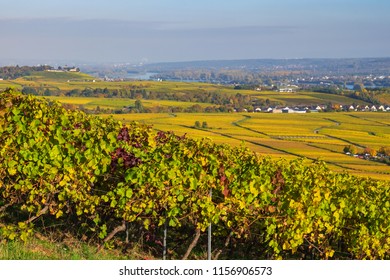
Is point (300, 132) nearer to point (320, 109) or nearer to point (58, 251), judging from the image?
point (320, 109)

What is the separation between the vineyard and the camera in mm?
7863

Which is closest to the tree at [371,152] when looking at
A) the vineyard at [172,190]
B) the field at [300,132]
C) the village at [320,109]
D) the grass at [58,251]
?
the field at [300,132]

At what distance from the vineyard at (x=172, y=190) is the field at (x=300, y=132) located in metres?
24.7

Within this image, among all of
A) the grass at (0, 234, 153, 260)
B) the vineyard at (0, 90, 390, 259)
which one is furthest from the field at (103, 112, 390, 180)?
the grass at (0, 234, 153, 260)

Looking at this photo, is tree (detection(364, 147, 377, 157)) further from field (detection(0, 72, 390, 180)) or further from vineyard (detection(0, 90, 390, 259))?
vineyard (detection(0, 90, 390, 259))

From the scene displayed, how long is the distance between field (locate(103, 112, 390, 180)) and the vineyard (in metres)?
24.7

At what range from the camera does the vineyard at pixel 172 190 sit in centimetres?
786

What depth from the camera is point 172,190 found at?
780cm

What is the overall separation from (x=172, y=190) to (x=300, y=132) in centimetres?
5094

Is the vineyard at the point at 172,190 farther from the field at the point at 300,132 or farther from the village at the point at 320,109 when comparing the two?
the village at the point at 320,109

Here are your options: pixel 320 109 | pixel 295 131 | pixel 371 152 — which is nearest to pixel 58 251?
pixel 371 152

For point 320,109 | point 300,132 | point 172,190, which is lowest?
point 300,132

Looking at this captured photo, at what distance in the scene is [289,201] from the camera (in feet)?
26.2
